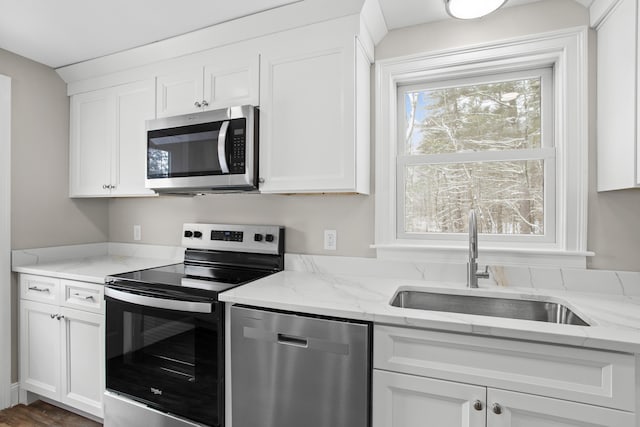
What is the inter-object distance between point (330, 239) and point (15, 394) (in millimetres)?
2302

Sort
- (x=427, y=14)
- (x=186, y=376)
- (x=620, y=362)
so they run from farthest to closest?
(x=427, y=14) → (x=186, y=376) → (x=620, y=362)

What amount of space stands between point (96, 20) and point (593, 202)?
269 cm

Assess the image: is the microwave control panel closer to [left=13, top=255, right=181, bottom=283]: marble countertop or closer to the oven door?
the oven door

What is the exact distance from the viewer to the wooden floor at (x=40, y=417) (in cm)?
209

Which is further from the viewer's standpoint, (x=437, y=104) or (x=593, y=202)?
(x=437, y=104)

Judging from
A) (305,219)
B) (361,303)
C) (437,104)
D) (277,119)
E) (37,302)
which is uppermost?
(437,104)

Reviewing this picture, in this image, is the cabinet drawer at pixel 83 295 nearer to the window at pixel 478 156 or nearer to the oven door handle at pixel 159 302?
the oven door handle at pixel 159 302

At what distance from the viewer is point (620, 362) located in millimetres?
1044

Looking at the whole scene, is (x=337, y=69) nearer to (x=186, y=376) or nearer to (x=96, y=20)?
(x=96, y=20)

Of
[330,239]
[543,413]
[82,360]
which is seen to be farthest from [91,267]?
[543,413]

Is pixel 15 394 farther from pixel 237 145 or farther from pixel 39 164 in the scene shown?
pixel 237 145

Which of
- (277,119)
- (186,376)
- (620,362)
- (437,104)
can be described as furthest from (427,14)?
(186,376)

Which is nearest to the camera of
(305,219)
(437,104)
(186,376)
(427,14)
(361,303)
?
(361,303)

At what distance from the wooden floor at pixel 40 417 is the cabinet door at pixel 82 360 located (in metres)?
0.14
